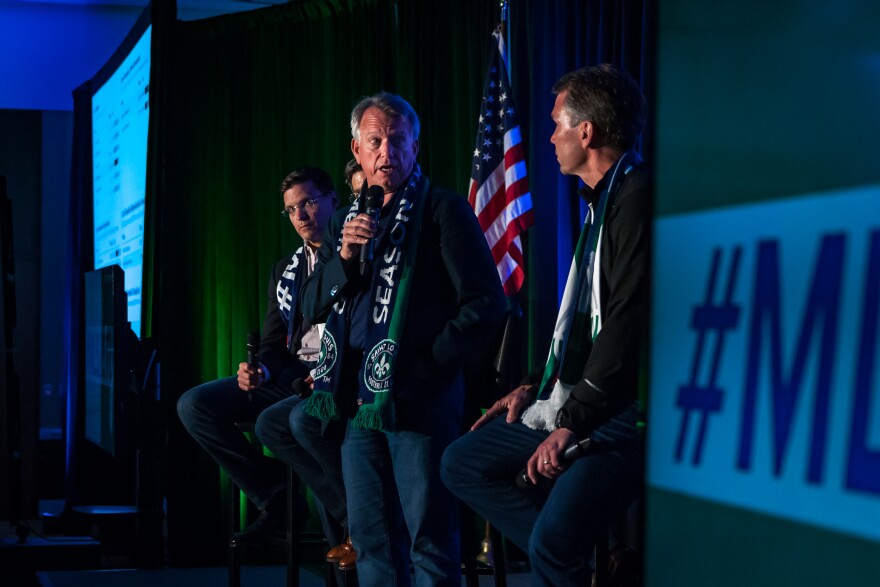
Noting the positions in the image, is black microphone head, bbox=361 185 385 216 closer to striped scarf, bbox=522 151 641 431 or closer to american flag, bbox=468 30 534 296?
striped scarf, bbox=522 151 641 431

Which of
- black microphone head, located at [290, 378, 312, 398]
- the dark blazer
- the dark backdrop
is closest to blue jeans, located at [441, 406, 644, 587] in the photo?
black microphone head, located at [290, 378, 312, 398]

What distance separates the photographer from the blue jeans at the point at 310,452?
2.70 m

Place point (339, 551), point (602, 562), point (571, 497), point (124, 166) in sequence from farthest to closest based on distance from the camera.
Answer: point (124, 166)
point (339, 551)
point (602, 562)
point (571, 497)

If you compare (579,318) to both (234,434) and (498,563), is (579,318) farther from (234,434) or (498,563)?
(234,434)

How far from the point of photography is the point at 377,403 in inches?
87.5

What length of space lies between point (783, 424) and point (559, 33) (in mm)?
3330

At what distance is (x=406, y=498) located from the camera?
2.20 m

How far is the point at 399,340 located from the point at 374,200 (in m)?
0.33

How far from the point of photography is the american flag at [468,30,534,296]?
370 centimetres

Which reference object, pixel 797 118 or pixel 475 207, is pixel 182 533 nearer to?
pixel 475 207

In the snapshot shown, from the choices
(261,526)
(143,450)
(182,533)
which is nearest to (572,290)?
(261,526)

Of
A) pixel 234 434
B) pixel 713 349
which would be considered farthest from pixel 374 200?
pixel 713 349

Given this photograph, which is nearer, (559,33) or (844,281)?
(844,281)

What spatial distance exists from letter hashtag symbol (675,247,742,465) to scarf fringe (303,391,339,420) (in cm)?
180
